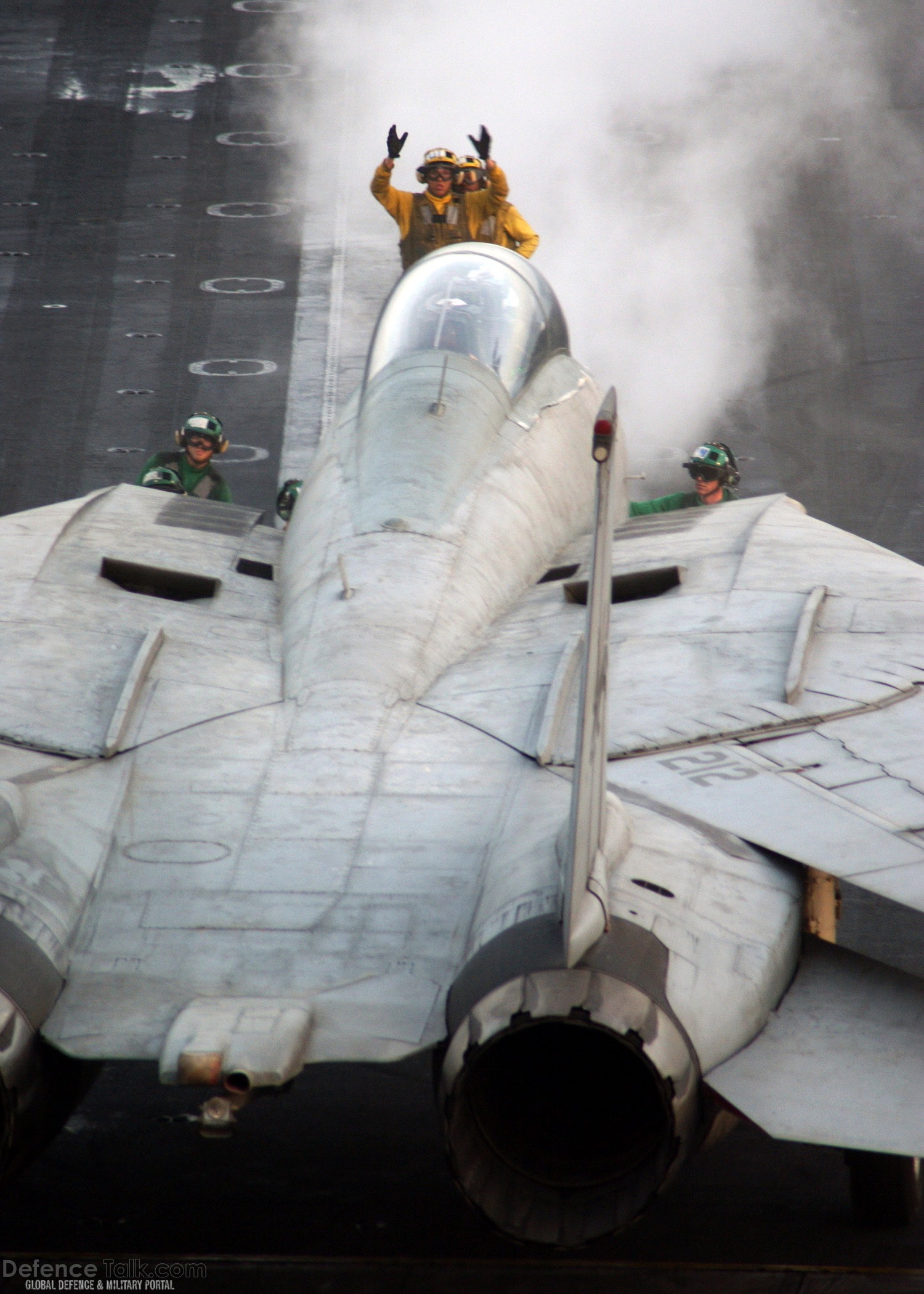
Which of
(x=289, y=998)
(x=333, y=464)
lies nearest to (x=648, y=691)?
(x=289, y=998)

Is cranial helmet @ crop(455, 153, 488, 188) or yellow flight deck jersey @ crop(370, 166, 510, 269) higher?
cranial helmet @ crop(455, 153, 488, 188)

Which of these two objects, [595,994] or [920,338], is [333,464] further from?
[920,338]

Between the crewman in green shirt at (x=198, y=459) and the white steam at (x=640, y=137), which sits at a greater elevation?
the white steam at (x=640, y=137)

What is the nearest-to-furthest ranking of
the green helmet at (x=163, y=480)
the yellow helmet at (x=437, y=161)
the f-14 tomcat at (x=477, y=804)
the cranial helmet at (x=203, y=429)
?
the f-14 tomcat at (x=477, y=804)
the green helmet at (x=163, y=480)
the cranial helmet at (x=203, y=429)
the yellow helmet at (x=437, y=161)

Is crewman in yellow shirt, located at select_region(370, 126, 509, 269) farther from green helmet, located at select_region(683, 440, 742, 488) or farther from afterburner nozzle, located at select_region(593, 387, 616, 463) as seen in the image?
afterburner nozzle, located at select_region(593, 387, 616, 463)

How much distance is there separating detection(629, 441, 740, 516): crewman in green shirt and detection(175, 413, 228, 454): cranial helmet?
11.1 ft

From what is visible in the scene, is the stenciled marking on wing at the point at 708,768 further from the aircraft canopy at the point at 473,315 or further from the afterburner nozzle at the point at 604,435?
the aircraft canopy at the point at 473,315

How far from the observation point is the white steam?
17.7 m

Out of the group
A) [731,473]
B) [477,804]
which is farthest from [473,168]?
[477,804]

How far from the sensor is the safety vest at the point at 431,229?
47.2ft

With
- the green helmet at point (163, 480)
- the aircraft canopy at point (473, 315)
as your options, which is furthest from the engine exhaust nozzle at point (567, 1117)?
the green helmet at point (163, 480)

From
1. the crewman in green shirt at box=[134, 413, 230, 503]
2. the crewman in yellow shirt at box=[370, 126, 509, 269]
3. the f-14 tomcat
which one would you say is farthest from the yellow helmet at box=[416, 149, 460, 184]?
the f-14 tomcat

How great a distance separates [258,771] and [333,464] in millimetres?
3317

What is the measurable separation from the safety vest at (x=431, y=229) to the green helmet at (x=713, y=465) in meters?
3.73
